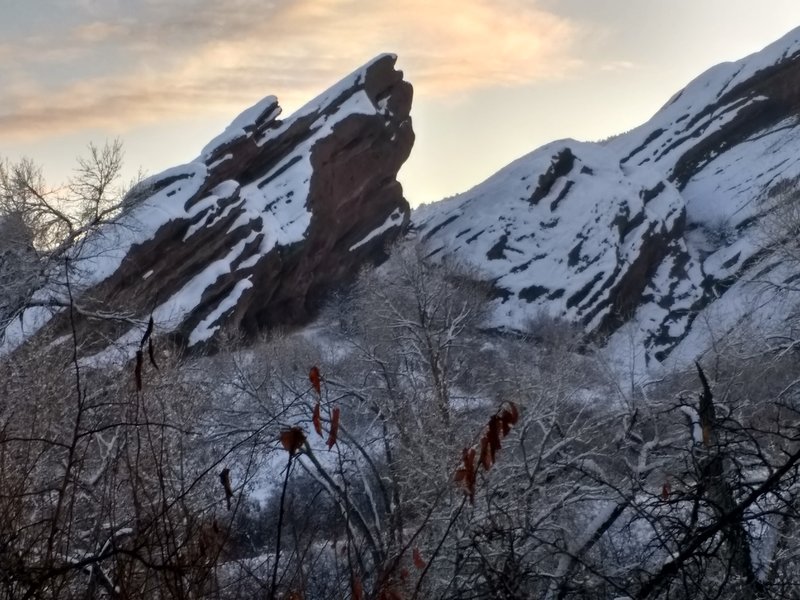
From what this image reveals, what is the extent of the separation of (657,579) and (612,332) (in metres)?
39.7

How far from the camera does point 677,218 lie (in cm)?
4741

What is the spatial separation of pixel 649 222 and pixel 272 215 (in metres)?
20.2

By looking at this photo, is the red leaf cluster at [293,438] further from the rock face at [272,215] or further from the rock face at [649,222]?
the rock face at [649,222]

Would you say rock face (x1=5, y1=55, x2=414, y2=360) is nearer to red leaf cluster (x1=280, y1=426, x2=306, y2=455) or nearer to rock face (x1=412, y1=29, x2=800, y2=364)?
rock face (x1=412, y1=29, x2=800, y2=364)

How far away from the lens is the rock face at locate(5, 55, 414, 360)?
31906 mm

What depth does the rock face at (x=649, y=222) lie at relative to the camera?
40.8 metres

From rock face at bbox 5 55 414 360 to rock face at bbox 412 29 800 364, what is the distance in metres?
5.64

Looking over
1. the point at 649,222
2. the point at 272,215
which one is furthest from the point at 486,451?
the point at 649,222

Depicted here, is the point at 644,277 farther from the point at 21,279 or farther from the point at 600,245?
the point at 21,279

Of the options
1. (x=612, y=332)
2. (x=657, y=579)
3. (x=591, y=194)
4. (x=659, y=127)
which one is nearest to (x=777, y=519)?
(x=657, y=579)

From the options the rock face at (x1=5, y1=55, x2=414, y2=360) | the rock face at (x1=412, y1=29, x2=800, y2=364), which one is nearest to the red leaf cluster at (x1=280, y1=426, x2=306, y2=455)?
the rock face at (x1=5, y1=55, x2=414, y2=360)

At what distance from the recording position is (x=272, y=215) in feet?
127

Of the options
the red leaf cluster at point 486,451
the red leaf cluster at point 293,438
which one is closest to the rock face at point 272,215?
the red leaf cluster at point 486,451

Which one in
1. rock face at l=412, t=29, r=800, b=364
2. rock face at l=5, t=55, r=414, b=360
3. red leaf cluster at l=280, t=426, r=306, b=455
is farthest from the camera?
rock face at l=412, t=29, r=800, b=364
